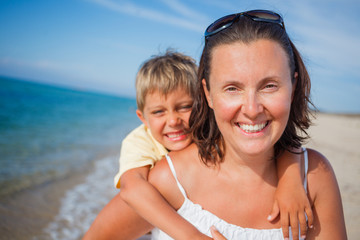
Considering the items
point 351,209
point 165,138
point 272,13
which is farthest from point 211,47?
point 351,209

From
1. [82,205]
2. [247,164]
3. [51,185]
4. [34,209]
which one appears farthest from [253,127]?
[51,185]

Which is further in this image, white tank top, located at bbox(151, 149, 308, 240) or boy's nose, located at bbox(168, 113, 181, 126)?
boy's nose, located at bbox(168, 113, 181, 126)

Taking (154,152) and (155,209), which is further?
(154,152)

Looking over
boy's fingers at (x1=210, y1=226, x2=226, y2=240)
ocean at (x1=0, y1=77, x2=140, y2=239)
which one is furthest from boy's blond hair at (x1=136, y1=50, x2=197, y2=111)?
ocean at (x1=0, y1=77, x2=140, y2=239)

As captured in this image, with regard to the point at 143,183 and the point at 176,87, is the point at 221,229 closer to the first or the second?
the point at 143,183

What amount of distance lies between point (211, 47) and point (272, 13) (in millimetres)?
489

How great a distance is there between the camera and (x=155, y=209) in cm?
187

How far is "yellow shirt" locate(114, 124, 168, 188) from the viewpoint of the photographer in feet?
7.70

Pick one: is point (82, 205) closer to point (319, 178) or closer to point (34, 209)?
point (34, 209)

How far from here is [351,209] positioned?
505 centimetres

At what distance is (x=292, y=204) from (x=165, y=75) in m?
1.76

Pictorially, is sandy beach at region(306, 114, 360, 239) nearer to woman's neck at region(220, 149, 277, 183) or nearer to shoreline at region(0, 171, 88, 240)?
woman's neck at region(220, 149, 277, 183)

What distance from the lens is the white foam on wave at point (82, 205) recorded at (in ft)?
16.1

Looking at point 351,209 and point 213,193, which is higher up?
point 213,193
